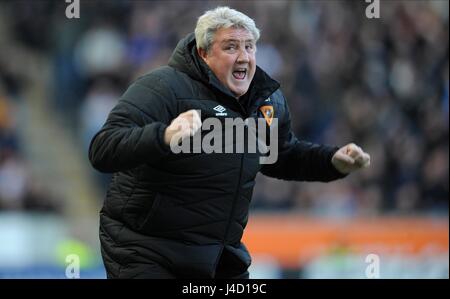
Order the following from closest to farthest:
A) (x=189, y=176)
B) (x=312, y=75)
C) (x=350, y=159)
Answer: (x=189, y=176), (x=350, y=159), (x=312, y=75)

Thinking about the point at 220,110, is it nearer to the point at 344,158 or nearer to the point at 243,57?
the point at 243,57

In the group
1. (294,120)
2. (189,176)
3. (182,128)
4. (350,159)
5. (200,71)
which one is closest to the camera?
(182,128)

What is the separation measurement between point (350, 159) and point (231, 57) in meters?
0.86

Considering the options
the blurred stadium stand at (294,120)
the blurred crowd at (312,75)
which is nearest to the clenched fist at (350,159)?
the blurred stadium stand at (294,120)

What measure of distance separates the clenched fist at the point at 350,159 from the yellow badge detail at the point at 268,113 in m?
0.42

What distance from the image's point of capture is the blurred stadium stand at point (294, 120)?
9617 millimetres

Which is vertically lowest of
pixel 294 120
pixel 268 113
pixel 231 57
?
pixel 268 113

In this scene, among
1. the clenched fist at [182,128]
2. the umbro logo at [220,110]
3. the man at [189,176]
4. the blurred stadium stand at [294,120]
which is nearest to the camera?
the clenched fist at [182,128]

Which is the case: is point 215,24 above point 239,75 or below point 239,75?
above

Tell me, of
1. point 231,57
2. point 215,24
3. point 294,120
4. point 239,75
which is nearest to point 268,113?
point 239,75

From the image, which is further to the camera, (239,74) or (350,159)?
(350,159)

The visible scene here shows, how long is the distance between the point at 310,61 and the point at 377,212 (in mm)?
2261

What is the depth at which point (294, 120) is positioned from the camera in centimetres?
1103

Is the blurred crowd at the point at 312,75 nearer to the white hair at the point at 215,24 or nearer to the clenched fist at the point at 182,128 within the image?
the white hair at the point at 215,24
